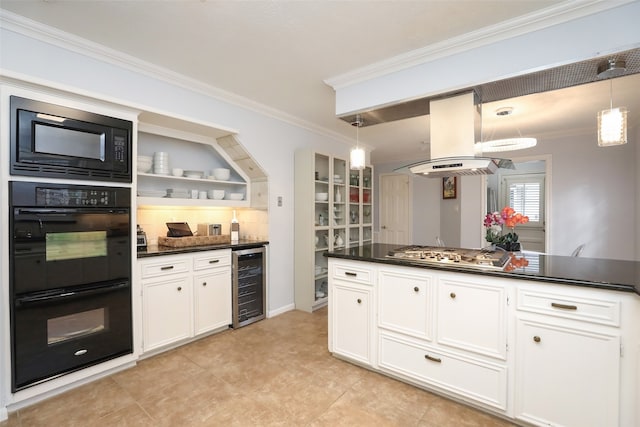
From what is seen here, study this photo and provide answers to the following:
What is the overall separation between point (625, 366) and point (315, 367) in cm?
196

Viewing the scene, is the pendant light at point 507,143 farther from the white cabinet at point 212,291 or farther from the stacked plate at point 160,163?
the stacked plate at point 160,163

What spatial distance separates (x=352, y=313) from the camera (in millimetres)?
2561

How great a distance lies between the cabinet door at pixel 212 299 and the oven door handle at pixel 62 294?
73cm

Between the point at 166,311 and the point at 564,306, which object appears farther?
the point at 166,311

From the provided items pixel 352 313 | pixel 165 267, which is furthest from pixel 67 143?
pixel 352 313

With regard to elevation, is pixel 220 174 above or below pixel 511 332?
above

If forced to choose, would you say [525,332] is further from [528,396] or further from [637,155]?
[637,155]

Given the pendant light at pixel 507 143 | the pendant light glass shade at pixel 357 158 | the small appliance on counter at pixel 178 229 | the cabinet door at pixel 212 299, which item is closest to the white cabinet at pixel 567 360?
the pendant light glass shade at pixel 357 158

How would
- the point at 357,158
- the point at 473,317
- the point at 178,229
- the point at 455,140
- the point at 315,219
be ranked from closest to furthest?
the point at 473,317
the point at 455,140
the point at 357,158
the point at 178,229
the point at 315,219

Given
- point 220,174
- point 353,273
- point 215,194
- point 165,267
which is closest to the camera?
point 353,273

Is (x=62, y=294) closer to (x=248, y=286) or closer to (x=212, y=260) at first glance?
(x=212, y=260)

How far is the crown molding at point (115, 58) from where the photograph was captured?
6.67 ft

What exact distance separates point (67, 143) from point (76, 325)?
4.37 feet

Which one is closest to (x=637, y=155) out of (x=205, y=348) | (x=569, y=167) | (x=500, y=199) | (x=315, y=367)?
(x=569, y=167)
